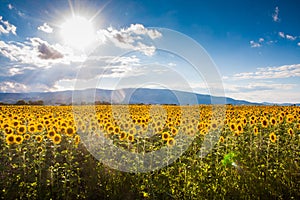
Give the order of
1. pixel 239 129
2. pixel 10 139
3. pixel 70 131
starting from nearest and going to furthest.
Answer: pixel 10 139 → pixel 70 131 → pixel 239 129

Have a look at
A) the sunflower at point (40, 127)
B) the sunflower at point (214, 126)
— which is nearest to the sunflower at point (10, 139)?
the sunflower at point (40, 127)

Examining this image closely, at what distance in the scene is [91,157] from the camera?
7.18 m

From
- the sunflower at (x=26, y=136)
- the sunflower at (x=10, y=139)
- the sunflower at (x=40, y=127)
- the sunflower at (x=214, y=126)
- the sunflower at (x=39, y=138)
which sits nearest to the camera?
the sunflower at (x=10, y=139)

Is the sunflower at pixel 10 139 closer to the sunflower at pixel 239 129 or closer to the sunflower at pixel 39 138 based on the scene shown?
the sunflower at pixel 39 138

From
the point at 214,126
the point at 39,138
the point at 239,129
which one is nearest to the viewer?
the point at 39,138

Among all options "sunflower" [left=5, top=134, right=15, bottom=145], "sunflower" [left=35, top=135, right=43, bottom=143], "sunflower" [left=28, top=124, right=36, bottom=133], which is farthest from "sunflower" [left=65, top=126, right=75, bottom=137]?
"sunflower" [left=5, top=134, right=15, bottom=145]

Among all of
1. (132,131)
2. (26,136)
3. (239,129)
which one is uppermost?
(239,129)

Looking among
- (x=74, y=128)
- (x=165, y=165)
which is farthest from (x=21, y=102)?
(x=165, y=165)

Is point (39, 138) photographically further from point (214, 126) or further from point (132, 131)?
point (214, 126)

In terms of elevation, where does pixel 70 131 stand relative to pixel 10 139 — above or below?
above

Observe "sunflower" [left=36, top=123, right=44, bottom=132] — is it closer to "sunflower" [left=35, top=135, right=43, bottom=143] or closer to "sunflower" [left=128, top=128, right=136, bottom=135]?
Answer: "sunflower" [left=35, top=135, right=43, bottom=143]

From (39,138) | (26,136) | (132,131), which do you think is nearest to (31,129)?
(26,136)

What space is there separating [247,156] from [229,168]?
1.38 m

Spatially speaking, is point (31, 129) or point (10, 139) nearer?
point (10, 139)
